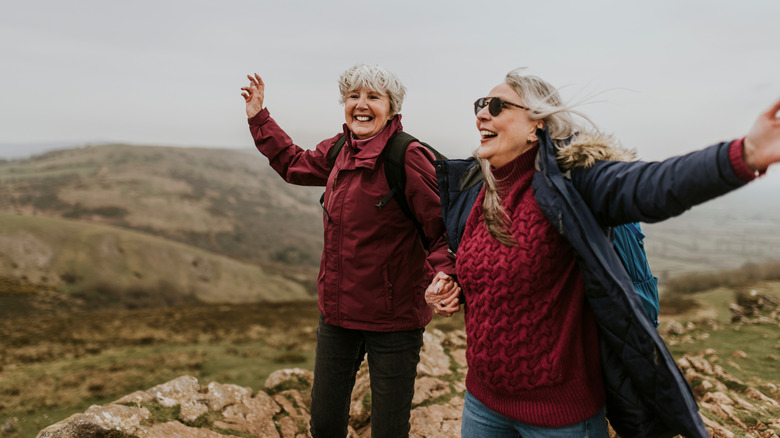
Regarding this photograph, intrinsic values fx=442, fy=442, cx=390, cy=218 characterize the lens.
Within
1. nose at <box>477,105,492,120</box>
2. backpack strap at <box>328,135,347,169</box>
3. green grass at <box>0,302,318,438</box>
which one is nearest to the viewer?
nose at <box>477,105,492,120</box>

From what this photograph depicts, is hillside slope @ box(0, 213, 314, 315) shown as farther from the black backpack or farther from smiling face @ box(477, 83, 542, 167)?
smiling face @ box(477, 83, 542, 167)

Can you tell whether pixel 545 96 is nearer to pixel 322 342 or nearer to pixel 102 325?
pixel 322 342

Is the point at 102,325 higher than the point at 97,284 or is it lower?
higher

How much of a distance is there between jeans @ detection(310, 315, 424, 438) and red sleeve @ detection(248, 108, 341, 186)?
123cm

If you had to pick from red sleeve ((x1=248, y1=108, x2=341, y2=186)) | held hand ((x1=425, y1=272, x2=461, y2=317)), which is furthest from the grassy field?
held hand ((x1=425, y1=272, x2=461, y2=317))

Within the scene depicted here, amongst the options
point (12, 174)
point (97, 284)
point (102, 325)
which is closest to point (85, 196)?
point (12, 174)

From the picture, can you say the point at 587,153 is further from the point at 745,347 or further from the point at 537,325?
the point at 745,347

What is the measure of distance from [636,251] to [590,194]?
18.7 inches

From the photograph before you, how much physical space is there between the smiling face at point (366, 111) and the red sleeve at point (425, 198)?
315 millimetres

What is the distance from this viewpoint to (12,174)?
127m

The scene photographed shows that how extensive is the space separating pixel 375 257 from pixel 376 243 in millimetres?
100

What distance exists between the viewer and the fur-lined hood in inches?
77.3

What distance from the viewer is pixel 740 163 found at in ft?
4.70

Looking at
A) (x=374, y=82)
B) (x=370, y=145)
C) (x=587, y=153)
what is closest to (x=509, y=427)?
(x=587, y=153)
